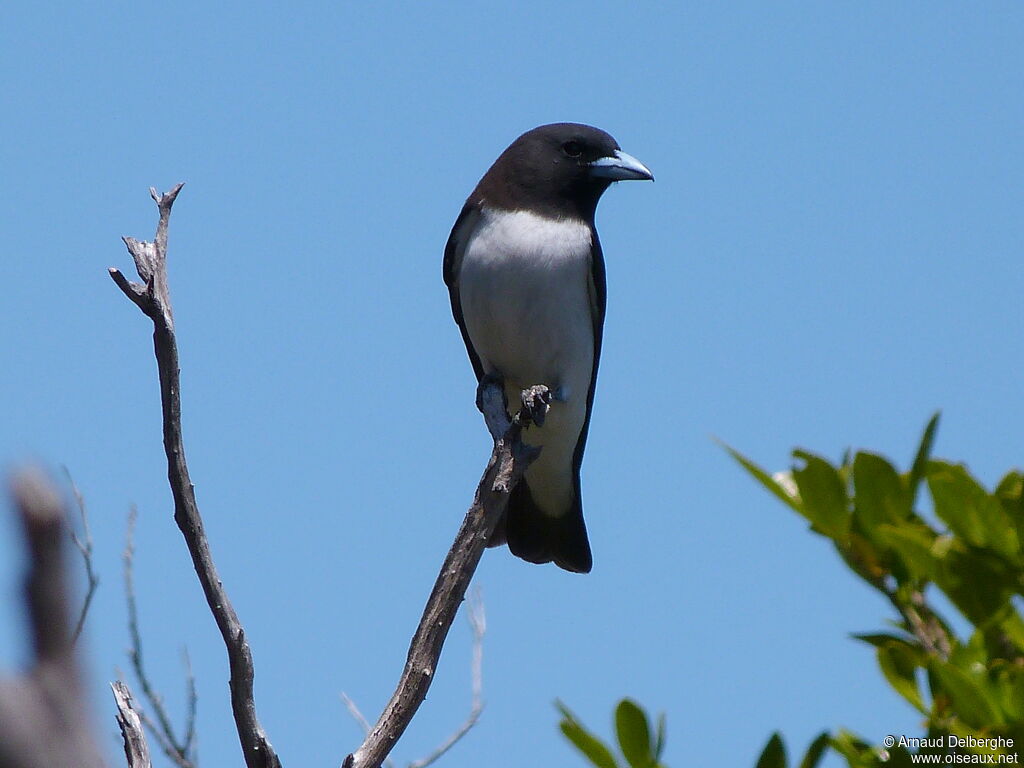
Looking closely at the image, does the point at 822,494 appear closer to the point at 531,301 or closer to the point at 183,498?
the point at 183,498

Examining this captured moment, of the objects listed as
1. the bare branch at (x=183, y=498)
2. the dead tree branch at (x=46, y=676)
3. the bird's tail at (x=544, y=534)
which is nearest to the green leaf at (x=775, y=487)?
the dead tree branch at (x=46, y=676)

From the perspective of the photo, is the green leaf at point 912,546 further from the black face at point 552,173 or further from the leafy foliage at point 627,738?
the black face at point 552,173

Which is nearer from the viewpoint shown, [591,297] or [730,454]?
[730,454]

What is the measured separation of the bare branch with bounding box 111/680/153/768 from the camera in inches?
147

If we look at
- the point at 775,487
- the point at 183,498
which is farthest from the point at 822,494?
the point at 183,498

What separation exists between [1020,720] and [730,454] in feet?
1.91

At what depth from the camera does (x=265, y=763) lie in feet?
12.2

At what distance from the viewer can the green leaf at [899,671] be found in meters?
1.97

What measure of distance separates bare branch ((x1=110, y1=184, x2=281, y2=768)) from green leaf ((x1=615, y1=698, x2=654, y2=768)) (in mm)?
1934

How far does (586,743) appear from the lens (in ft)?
6.69

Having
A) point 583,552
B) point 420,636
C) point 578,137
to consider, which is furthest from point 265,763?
point 578,137

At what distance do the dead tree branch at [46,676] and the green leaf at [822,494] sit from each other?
54.6 inches

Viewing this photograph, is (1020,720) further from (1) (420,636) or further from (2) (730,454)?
(1) (420,636)

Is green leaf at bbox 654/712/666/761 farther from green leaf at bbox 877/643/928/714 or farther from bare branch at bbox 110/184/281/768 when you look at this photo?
bare branch at bbox 110/184/281/768
